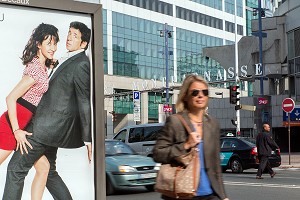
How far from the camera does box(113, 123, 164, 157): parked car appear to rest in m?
25.2

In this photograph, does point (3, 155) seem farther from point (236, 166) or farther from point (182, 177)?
point (236, 166)

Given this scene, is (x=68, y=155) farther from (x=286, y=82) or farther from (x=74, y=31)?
(x=286, y=82)

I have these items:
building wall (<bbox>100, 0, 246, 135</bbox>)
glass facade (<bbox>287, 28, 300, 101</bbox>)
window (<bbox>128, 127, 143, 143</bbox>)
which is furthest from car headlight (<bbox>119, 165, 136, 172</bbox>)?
building wall (<bbox>100, 0, 246, 135</bbox>)

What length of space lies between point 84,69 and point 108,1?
192ft

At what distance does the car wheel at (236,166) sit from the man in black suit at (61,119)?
1824 centimetres

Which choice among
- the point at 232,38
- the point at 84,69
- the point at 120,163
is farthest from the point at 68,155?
the point at 232,38

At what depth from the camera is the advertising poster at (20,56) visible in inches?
233

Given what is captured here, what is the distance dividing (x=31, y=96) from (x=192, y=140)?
72.7 inches

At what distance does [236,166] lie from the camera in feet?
79.7

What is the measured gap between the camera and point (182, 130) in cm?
498

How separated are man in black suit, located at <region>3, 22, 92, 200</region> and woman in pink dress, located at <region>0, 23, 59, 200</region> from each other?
2.4 inches

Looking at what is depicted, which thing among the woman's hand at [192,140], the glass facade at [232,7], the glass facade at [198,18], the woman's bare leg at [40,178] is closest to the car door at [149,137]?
the woman's bare leg at [40,178]

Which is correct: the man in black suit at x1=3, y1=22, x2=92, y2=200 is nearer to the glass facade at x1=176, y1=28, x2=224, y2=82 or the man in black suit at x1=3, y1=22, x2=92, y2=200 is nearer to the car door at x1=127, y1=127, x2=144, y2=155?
the car door at x1=127, y1=127, x2=144, y2=155

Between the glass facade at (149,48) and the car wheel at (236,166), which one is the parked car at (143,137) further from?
the glass facade at (149,48)
